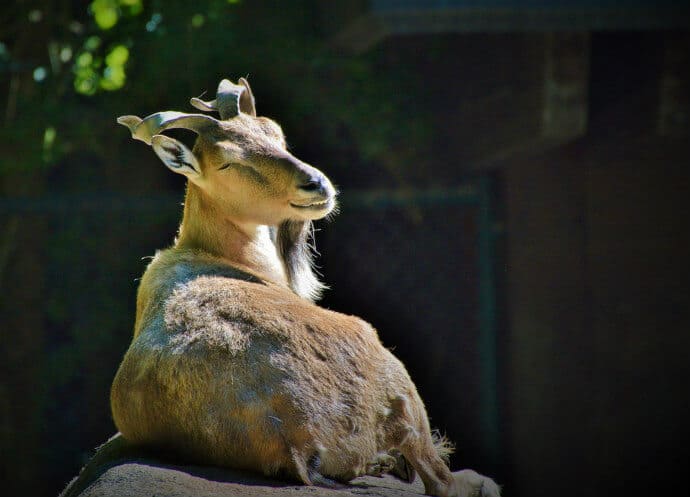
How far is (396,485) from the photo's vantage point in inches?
124

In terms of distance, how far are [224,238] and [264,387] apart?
42.8 inches

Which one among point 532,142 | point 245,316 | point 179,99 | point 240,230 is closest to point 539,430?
point 532,142

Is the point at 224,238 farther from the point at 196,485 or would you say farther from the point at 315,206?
the point at 196,485

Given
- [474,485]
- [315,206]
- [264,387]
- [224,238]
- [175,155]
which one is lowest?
[474,485]

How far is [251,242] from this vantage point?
398 centimetres

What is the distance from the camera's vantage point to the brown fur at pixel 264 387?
Result: 2943 millimetres

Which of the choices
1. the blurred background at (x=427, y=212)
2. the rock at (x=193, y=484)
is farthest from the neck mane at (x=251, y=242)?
the blurred background at (x=427, y=212)

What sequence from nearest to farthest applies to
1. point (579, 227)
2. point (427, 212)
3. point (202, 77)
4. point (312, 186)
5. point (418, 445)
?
1. point (418, 445)
2. point (312, 186)
3. point (202, 77)
4. point (579, 227)
5. point (427, 212)

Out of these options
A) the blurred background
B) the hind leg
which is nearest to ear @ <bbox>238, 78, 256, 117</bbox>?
the hind leg

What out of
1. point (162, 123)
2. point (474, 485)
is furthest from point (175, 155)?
point (474, 485)

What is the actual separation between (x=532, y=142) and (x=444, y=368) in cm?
192

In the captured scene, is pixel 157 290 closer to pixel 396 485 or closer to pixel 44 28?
pixel 396 485

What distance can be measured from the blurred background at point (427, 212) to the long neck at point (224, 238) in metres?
3.31

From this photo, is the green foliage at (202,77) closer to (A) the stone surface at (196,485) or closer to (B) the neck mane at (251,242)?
(B) the neck mane at (251,242)
